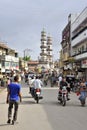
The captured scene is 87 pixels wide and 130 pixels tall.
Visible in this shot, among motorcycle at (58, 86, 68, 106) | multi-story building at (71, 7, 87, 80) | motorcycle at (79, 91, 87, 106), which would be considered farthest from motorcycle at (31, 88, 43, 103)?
multi-story building at (71, 7, 87, 80)

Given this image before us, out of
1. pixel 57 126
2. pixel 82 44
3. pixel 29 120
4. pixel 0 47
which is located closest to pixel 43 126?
pixel 57 126

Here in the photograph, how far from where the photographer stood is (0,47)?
102 metres

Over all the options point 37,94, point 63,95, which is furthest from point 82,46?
point 63,95

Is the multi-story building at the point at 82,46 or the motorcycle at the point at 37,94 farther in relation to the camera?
the multi-story building at the point at 82,46

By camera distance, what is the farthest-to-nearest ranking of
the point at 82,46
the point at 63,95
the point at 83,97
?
1. the point at 82,46
2. the point at 63,95
3. the point at 83,97

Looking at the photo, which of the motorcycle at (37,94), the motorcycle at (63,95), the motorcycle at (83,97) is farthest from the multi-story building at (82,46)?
the motorcycle at (83,97)

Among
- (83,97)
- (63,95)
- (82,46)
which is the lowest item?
(83,97)

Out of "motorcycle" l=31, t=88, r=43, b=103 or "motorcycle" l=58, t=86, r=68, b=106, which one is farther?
"motorcycle" l=31, t=88, r=43, b=103

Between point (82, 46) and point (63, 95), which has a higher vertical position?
point (82, 46)

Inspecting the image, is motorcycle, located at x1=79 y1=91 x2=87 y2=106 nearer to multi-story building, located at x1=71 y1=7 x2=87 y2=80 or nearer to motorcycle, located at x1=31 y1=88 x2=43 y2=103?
motorcycle, located at x1=31 y1=88 x2=43 y2=103

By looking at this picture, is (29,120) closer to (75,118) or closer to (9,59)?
(75,118)

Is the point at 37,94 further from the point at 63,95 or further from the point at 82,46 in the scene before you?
the point at 82,46

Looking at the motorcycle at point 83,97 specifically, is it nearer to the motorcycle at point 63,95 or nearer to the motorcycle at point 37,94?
the motorcycle at point 63,95

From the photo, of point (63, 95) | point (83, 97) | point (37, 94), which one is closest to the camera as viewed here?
point (83, 97)
